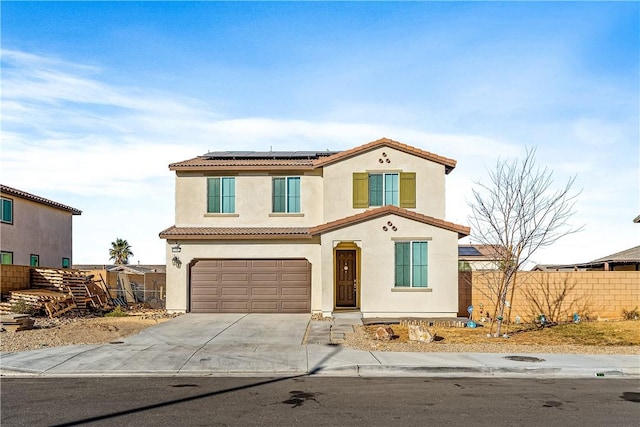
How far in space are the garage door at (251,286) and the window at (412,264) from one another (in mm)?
4075

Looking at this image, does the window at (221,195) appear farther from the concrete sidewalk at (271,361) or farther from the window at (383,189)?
the concrete sidewalk at (271,361)

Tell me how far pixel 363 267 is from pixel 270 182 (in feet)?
19.6

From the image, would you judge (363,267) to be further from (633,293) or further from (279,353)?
(633,293)

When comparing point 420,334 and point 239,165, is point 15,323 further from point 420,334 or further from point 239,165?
point 420,334

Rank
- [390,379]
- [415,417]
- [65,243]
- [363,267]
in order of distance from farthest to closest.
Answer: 1. [65,243]
2. [363,267]
3. [390,379]
4. [415,417]

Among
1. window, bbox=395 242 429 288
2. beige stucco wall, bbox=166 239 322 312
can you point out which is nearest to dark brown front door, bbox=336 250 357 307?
beige stucco wall, bbox=166 239 322 312

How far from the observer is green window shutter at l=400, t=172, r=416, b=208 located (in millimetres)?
26391

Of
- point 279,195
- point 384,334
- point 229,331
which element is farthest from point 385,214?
point 229,331

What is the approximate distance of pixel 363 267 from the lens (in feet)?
79.2

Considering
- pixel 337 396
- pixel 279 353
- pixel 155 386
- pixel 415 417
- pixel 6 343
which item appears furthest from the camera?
pixel 6 343

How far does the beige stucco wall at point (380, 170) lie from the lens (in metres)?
26.5

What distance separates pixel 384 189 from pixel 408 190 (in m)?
1.01

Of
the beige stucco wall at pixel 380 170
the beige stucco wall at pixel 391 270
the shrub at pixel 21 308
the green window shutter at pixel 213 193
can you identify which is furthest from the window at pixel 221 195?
the shrub at pixel 21 308

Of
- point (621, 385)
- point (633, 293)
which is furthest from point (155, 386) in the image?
point (633, 293)
